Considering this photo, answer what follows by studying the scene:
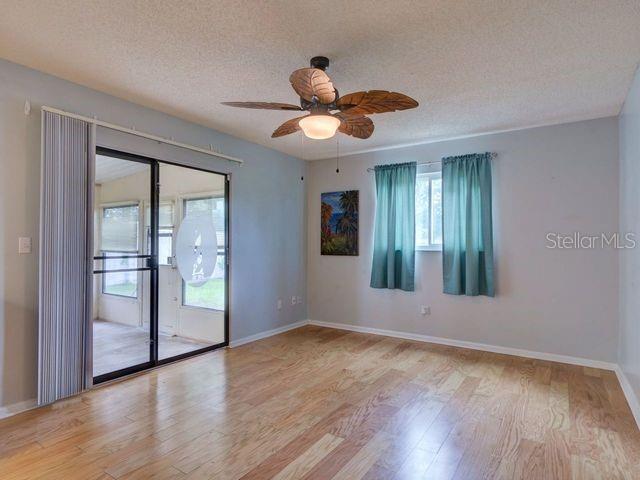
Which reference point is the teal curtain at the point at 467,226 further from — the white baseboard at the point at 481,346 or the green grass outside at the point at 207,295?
the green grass outside at the point at 207,295

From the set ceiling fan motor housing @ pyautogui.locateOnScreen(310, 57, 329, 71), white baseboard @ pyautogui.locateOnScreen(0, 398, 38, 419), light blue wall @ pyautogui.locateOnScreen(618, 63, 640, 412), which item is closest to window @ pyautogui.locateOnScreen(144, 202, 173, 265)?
white baseboard @ pyautogui.locateOnScreen(0, 398, 38, 419)

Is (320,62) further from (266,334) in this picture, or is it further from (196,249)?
(266,334)

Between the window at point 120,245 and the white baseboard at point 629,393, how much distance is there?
168 inches

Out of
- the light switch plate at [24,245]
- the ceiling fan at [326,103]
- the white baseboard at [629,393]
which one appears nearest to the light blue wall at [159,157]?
the light switch plate at [24,245]

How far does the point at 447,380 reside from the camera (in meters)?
3.38

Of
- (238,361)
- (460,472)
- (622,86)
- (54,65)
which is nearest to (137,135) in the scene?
(54,65)

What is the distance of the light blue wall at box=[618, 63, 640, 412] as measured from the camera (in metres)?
2.70

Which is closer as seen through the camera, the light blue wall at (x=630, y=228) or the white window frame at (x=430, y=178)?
the light blue wall at (x=630, y=228)

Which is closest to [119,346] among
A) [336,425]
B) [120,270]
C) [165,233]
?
[120,270]

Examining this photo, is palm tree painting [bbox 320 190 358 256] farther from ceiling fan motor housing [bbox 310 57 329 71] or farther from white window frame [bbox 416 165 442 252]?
ceiling fan motor housing [bbox 310 57 329 71]

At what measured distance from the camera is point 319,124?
2.49m

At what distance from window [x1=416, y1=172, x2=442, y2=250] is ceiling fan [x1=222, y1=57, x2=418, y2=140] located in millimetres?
2234

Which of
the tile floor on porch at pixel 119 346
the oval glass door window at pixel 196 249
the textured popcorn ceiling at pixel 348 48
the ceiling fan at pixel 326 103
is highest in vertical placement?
the textured popcorn ceiling at pixel 348 48

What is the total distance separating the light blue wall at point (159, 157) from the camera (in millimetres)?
2645
